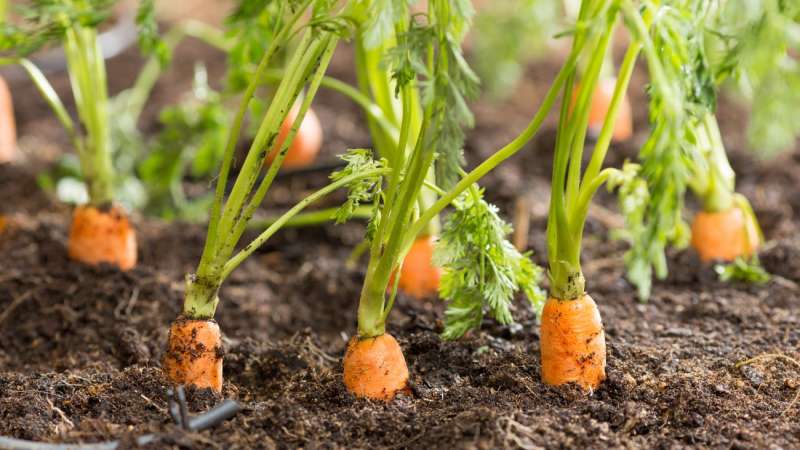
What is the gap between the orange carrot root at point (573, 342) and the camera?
181 cm

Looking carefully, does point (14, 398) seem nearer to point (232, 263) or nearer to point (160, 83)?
point (232, 263)

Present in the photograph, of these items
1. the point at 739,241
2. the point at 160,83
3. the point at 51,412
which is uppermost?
the point at 160,83

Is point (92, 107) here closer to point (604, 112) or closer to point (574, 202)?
point (574, 202)

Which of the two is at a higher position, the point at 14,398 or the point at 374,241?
the point at 374,241

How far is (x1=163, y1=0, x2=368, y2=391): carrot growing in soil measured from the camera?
1713mm

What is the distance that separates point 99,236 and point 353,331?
0.73 meters

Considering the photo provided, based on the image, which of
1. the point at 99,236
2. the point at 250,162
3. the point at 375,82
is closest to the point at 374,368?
the point at 250,162

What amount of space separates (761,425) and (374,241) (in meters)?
0.76

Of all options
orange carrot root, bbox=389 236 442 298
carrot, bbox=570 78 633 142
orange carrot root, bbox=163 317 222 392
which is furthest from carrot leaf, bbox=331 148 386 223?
carrot, bbox=570 78 633 142

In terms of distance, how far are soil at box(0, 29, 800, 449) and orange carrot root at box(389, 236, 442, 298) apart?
75mm

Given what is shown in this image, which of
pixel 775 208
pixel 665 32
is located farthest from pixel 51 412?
pixel 775 208

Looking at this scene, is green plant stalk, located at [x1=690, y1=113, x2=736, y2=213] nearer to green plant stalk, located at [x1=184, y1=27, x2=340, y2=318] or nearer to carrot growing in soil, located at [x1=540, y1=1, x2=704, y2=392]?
carrot growing in soil, located at [x1=540, y1=1, x2=704, y2=392]

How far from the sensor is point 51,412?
175cm

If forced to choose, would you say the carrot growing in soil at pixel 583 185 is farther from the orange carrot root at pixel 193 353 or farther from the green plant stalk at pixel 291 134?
the orange carrot root at pixel 193 353
